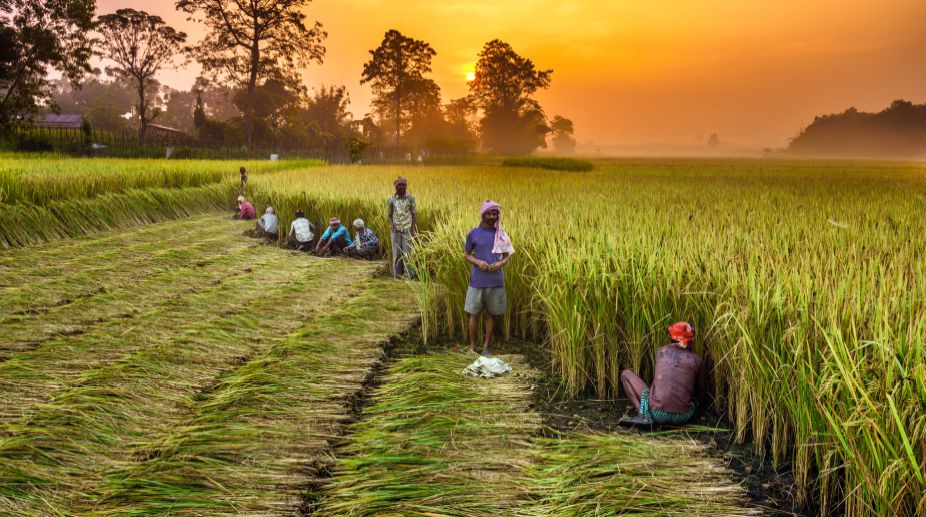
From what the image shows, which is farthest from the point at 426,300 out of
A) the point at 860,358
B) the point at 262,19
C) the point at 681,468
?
the point at 262,19

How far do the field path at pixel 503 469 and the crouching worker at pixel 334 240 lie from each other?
7266 millimetres

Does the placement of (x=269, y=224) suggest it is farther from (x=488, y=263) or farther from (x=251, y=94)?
(x=251, y=94)

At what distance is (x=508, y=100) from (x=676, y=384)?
82033 millimetres

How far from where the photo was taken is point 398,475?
363cm

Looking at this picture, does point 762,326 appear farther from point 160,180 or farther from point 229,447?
point 160,180

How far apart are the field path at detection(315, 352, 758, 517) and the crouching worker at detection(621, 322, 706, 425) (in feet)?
0.67

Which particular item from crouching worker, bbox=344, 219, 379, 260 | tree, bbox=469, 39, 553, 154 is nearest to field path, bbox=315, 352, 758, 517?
crouching worker, bbox=344, 219, 379, 260

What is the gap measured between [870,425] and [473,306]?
12.1ft

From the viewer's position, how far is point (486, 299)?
6.15 meters

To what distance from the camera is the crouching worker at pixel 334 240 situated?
11.7 meters

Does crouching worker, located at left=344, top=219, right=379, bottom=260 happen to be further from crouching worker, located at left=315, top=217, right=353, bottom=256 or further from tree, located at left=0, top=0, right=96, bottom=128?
tree, located at left=0, top=0, right=96, bottom=128

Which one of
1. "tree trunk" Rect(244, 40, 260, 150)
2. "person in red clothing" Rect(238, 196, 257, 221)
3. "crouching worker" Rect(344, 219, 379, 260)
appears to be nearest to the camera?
"crouching worker" Rect(344, 219, 379, 260)

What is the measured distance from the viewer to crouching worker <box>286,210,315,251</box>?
12195 millimetres

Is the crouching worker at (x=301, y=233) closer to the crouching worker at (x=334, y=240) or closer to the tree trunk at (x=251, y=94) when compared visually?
the crouching worker at (x=334, y=240)
